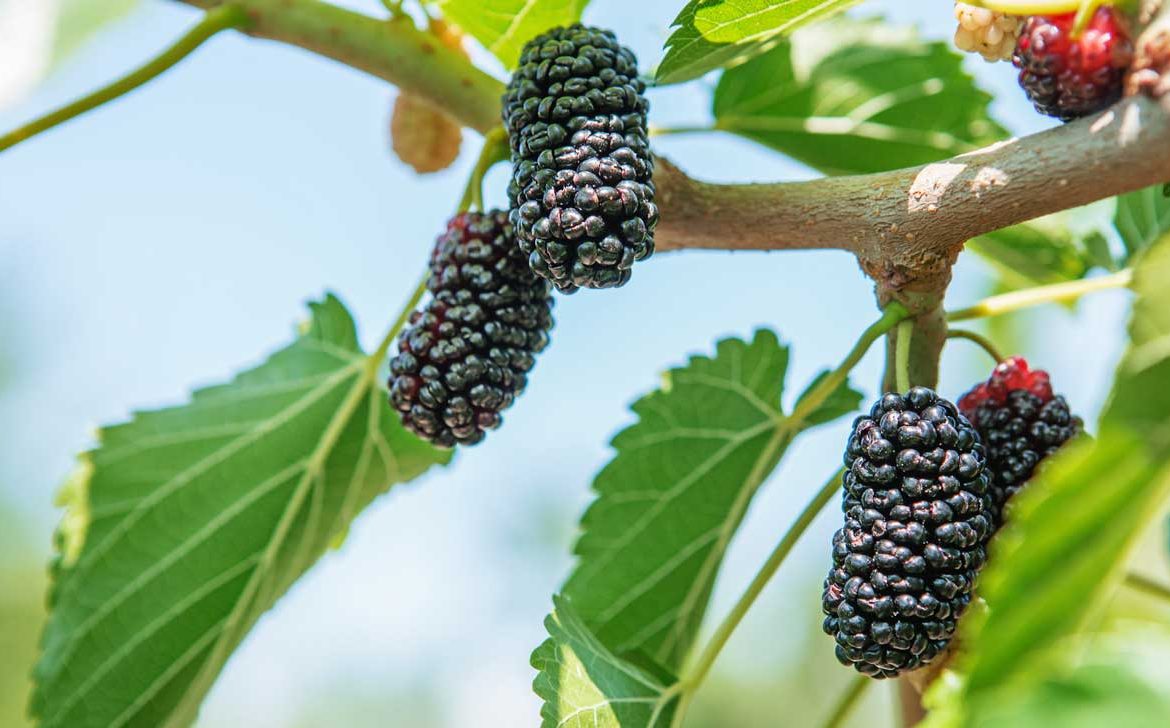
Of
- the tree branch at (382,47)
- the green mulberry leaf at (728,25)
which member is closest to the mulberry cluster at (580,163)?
the green mulberry leaf at (728,25)

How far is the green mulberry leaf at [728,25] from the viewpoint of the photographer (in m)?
0.94

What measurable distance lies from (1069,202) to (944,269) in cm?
15

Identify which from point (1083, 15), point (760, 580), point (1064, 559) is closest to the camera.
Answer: point (1064, 559)

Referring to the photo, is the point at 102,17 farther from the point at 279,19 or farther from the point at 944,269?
the point at 944,269

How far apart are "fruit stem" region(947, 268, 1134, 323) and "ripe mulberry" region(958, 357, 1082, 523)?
53 mm

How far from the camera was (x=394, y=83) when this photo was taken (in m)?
1.22

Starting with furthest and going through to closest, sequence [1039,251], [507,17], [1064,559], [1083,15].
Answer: [1039,251] → [507,17] → [1083,15] → [1064,559]

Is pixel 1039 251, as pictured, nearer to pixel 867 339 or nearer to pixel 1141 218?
pixel 1141 218

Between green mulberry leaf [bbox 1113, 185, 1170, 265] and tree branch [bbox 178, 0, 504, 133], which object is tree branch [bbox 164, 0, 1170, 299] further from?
green mulberry leaf [bbox 1113, 185, 1170, 265]

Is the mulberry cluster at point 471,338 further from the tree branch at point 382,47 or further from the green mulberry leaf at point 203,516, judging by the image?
the green mulberry leaf at point 203,516

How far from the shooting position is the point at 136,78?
45.2 inches

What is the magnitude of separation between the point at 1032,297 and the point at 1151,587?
0.28 m

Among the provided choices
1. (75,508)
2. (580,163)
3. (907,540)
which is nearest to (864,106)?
(580,163)

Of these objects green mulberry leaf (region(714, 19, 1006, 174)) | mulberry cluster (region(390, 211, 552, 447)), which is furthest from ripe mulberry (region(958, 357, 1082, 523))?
green mulberry leaf (region(714, 19, 1006, 174))
